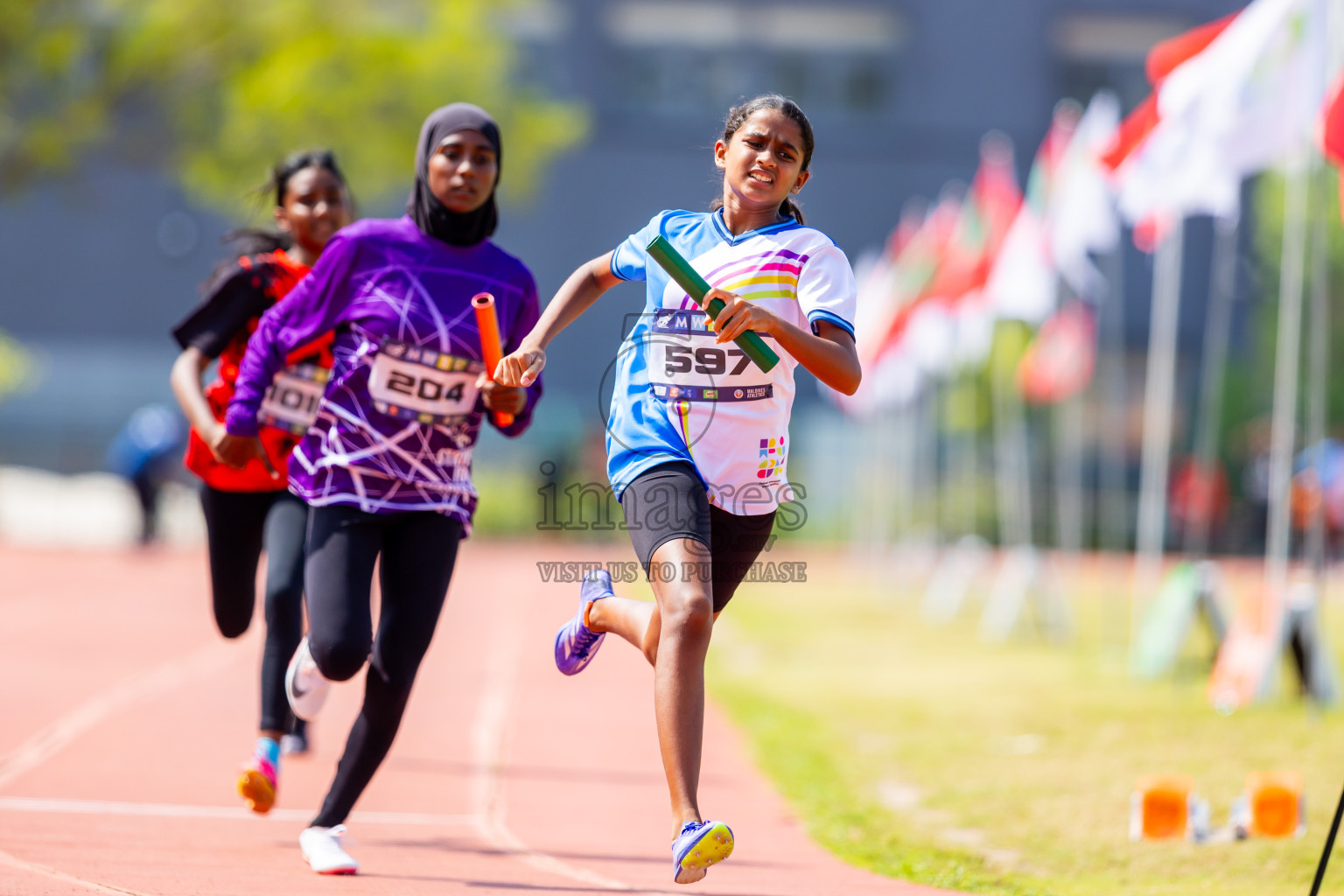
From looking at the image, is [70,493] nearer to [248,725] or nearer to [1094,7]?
[248,725]

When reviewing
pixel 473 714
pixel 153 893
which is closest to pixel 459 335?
pixel 153 893

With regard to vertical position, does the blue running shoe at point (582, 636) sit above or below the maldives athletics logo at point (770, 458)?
below

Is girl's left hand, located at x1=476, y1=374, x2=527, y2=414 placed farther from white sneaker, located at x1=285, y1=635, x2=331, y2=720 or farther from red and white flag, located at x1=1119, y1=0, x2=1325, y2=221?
red and white flag, located at x1=1119, y1=0, x2=1325, y2=221

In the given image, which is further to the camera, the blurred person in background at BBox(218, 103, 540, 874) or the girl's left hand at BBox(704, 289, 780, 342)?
the blurred person in background at BBox(218, 103, 540, 874)

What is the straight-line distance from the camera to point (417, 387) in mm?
4820

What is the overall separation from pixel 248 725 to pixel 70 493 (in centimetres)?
2050

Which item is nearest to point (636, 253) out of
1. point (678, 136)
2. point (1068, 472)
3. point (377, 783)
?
point (377, 783)

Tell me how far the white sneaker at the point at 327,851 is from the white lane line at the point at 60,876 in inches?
21.4

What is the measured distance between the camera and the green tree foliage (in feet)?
76.9

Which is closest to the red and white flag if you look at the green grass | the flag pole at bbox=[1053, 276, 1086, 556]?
the green grass

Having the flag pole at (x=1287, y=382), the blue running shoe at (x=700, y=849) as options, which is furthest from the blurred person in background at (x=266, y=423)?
the flag pole at (x=1287, y=382)

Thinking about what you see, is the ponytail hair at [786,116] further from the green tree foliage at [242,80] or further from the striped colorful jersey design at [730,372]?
the green tree foliage at [242,80]

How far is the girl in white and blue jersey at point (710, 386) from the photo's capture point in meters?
4.03

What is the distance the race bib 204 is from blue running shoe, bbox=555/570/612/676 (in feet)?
2.40
